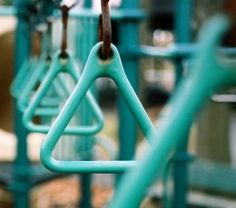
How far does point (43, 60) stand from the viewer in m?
1.79

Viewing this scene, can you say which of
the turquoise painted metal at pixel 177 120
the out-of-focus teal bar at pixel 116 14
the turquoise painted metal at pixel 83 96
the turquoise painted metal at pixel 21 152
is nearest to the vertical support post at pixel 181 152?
the out-of-focus teal bar at pixel 116 14

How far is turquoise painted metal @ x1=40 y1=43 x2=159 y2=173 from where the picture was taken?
886 millimetres

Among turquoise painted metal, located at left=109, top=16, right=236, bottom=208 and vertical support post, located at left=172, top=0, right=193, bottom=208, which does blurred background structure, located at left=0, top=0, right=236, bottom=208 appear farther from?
turquoise painted metal, located at left=109, top=16, right=236, bottom=208

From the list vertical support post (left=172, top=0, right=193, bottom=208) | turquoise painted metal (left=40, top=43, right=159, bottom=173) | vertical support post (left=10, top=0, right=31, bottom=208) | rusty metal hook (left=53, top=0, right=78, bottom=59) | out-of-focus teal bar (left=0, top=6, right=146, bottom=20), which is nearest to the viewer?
turquoise painted metal (left=40, top=43, right=159, bottom=173)

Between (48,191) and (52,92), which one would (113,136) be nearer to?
(48,191)

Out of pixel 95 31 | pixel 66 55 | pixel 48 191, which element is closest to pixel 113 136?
pixel 48 191

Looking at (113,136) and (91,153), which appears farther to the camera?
(113,136)

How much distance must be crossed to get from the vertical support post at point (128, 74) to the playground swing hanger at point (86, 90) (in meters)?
1.61

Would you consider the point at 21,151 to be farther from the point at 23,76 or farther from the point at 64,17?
the point at 64,17

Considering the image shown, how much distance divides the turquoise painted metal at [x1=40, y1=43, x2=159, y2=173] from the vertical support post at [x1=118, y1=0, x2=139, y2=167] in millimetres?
1606

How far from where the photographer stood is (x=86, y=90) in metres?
0.88

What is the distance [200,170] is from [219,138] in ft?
0.98

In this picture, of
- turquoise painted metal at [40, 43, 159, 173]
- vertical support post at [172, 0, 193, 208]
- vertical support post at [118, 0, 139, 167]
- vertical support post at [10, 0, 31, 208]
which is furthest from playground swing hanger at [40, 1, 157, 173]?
vertical support post at [172, 0, 193, 208]

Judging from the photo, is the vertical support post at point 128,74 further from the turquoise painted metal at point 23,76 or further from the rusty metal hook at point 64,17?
the rusty metal hook at point 64,17
